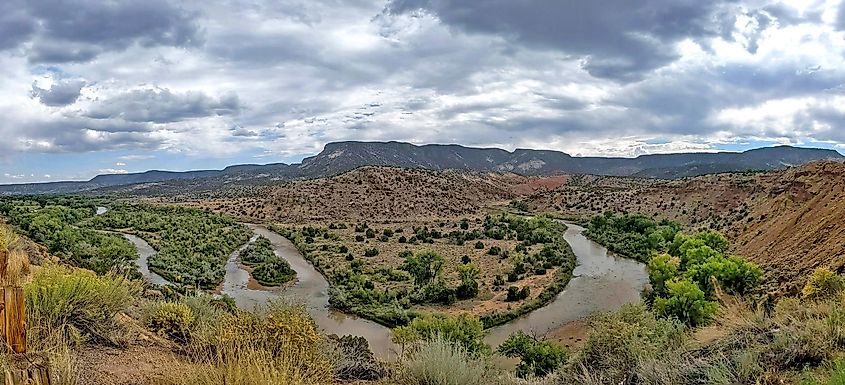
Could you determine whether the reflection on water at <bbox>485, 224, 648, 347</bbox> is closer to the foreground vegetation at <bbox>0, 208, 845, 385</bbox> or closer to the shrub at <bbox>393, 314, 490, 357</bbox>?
the shrub at <bbox>393, 314, 490, 357</bbox>

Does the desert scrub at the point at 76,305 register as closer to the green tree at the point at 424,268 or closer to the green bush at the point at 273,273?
the green tree at the point at 424,268

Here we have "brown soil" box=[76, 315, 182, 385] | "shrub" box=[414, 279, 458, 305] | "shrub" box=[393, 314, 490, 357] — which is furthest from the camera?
"shrub" box=[414, 279, 458, 305]

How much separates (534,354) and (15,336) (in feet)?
52.2

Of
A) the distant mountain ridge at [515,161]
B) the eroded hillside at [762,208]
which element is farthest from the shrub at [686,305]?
the distant mountain ridge at [515,161]

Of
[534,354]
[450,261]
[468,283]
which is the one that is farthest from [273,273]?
[534,354]

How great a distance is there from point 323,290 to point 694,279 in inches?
814

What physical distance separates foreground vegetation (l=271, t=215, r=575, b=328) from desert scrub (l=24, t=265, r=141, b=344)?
1827 centimetres

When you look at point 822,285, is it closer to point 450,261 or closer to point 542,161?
point 450,261

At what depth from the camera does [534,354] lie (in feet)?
60.2

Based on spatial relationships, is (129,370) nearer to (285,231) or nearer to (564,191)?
(285,231)

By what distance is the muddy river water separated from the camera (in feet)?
83.7

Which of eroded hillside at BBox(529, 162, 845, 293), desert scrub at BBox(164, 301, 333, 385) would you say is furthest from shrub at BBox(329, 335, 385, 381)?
eroded hillside at BBox(529, 162, 845, 293)

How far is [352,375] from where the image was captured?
8.56 meters

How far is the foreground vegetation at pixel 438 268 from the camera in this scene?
29.4 m
